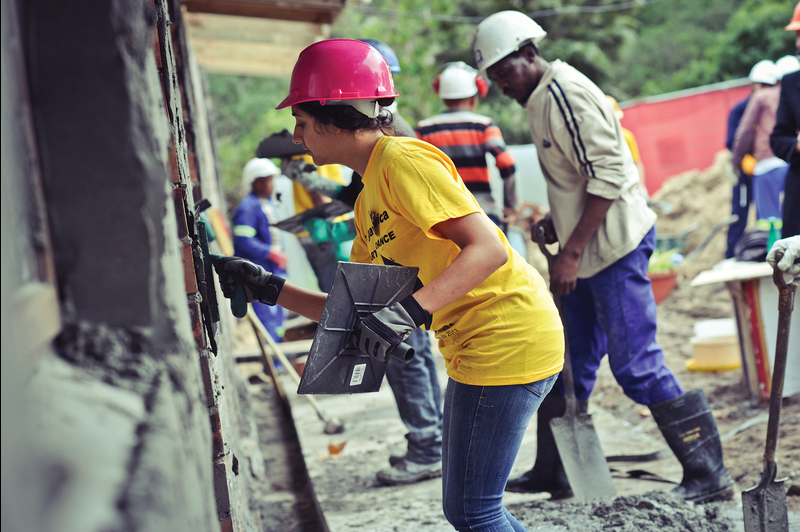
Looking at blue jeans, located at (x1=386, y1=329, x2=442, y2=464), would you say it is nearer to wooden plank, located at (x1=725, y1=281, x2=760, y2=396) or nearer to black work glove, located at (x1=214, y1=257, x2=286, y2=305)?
black work glove, located at (x1=214, y1=257, x2=286, y2=305)

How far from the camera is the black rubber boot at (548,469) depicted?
309 cm

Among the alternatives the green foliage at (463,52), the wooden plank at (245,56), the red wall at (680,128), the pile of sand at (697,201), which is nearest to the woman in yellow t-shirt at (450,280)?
the wooden plank at (245,56)

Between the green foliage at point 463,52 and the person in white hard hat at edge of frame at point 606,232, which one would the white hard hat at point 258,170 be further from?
the green foliage at point 463,52

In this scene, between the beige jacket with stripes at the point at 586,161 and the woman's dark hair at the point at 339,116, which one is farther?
the beige jacket with stripes at the point at 586,161

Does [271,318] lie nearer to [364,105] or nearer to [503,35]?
[503,35]

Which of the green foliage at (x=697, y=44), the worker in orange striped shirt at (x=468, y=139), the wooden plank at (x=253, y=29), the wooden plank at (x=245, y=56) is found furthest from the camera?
the green foliage at (x=697, y=44)

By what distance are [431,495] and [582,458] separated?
690mm

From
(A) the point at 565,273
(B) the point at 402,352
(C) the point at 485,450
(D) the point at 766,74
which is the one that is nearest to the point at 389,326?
(B) the point at 402,352

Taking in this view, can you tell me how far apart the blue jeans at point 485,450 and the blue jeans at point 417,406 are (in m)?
1.47

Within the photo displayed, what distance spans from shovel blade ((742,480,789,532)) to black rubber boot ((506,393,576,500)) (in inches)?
33.3

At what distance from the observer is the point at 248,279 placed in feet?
6.66

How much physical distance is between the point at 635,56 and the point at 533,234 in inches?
1127

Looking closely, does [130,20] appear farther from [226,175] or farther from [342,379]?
[226,175]

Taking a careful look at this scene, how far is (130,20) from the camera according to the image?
1064 millimetres
